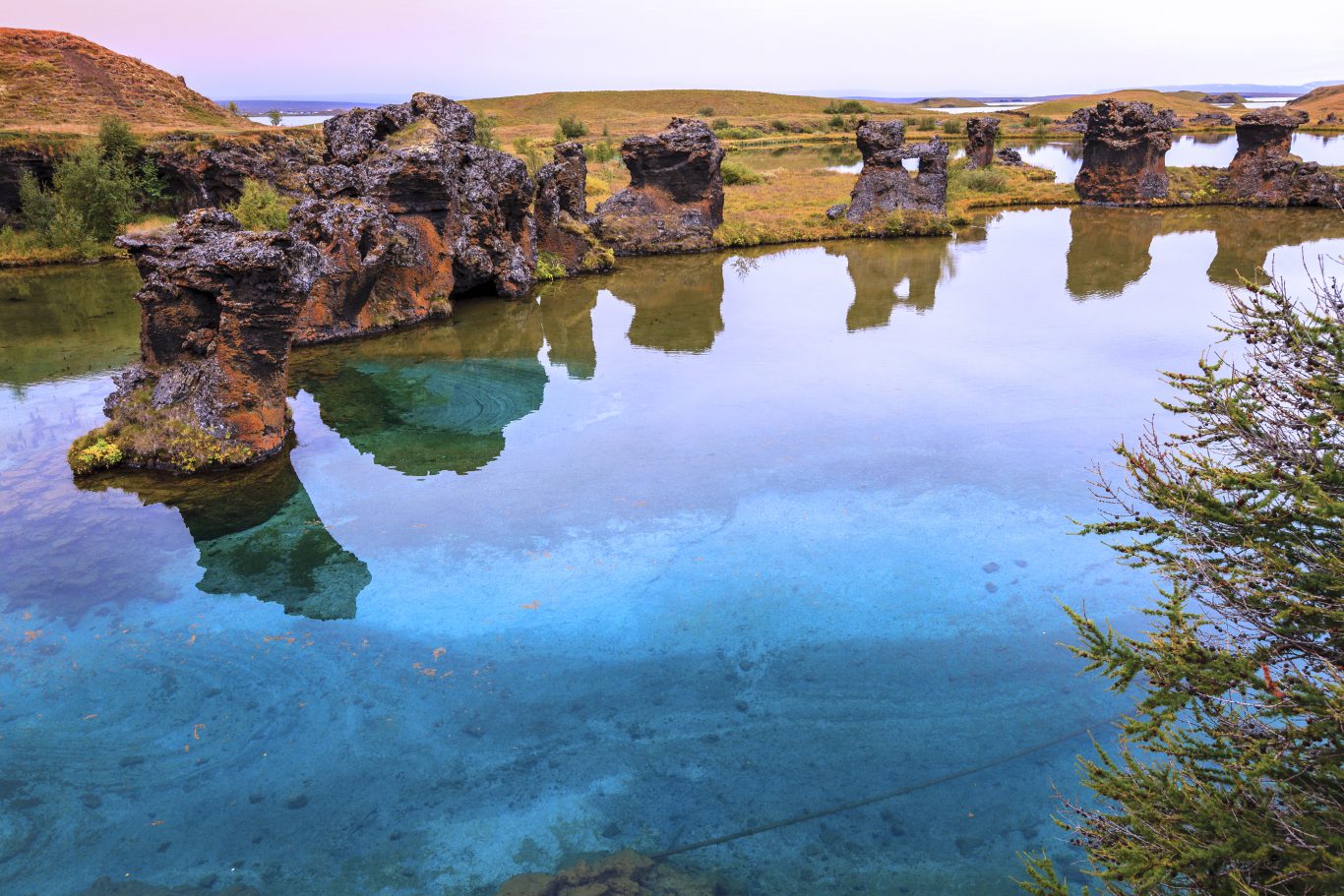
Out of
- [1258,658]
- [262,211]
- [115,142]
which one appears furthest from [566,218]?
[1258,658]

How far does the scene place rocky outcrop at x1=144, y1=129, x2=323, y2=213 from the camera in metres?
37.2

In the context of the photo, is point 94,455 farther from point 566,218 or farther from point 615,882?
point 566,218

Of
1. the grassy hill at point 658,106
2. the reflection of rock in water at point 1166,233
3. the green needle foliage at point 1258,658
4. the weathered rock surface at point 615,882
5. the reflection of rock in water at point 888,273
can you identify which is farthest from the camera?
the grassy hill at point 658,106

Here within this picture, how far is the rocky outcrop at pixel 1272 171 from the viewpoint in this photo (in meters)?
41.5

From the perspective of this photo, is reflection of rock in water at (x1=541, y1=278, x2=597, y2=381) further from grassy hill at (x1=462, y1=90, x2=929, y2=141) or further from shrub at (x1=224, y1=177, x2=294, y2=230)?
grassy hill at (x1=462, y1=90, x2=929, y2=141)

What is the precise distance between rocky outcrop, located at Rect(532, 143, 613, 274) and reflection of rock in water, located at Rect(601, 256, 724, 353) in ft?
3.73

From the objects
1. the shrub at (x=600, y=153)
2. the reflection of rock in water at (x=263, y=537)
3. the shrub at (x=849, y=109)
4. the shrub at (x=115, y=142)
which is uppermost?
the shrub at (x=849, y=109)

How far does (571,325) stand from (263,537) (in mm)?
12425

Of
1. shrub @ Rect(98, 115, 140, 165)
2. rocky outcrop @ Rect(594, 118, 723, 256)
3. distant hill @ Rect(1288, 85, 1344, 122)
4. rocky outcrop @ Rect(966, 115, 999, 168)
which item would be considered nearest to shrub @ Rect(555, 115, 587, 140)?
rocky outcrop @ Rect(966, 115, 999, 168)

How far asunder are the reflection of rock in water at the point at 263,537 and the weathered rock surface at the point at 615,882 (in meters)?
4.80

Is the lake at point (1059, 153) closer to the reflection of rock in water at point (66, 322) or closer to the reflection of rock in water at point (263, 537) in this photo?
the reflection of rock in water at point (66, 322)

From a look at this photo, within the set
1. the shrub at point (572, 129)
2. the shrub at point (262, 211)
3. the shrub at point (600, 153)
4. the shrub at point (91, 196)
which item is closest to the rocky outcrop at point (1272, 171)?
the shrub at point (600, 153)

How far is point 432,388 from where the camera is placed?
61.3ft

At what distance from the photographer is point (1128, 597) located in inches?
429
